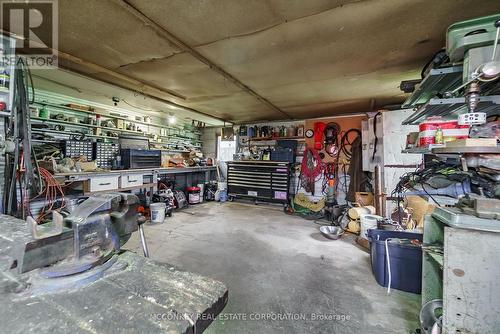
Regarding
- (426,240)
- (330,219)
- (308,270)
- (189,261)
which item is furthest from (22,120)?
(330,219)

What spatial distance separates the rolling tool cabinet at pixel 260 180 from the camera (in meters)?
4.95

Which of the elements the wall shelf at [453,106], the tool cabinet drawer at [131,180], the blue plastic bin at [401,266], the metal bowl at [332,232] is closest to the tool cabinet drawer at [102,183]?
the tool cabinet drawer at [131,180]

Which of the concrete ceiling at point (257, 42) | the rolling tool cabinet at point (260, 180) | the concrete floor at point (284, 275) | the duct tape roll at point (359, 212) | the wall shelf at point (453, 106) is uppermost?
the concrete ceiling at point (257, 42)

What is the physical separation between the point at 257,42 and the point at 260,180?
3.59 m

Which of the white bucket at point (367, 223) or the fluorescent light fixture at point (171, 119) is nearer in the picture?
the white bucket at point (367, 223)

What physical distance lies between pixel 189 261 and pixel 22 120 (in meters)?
1.99

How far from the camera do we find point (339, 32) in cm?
179

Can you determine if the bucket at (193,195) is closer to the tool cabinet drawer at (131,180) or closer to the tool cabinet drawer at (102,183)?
the tool cabinet drawer at (131,180)

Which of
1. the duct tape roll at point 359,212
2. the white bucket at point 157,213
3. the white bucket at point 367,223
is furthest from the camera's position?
the white bucket at point 157,213

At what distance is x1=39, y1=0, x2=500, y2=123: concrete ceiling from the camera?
152 centimetres

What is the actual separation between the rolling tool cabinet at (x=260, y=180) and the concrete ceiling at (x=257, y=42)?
6.97 ft

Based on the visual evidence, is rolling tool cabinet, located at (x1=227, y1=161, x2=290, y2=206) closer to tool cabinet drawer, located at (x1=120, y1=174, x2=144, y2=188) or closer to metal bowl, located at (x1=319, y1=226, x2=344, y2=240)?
metal bowl, located at (x1=319, y1=226, x2=344, y2=240)

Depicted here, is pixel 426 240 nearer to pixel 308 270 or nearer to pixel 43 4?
pixel 308 270

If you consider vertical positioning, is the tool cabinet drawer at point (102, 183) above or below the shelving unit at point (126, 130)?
below
